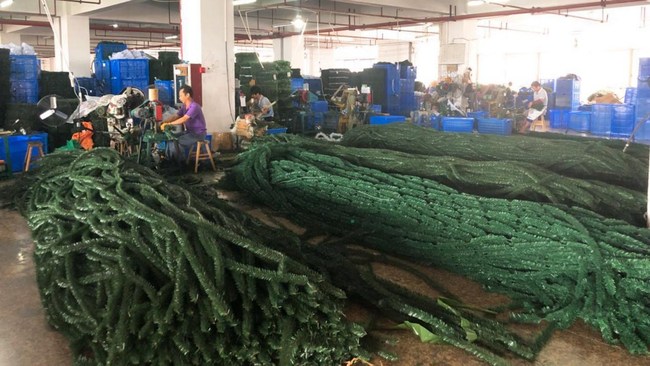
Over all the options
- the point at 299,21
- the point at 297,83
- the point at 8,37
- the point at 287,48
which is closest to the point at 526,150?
the point at 297,83

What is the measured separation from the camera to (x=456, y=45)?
16188 millimetres

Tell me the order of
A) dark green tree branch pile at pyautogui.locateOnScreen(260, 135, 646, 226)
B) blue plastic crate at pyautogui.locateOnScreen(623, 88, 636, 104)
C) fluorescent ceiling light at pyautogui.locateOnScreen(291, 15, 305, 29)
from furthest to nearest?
fluorescent ceiling light at pyautogui.locateOnScreen(291, 15, 305, 29), blue plastic crate at pyautogui.locateOnScreen(623, 88, 636, 104), dark green tree branch pile at pyautogui.locateOnScreen(260, 135, 646, 226)

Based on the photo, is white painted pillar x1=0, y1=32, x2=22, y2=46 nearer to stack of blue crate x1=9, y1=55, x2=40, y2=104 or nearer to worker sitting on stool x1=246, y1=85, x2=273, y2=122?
stack of blue crate x1=9, y1=55, x2=40, y2=104

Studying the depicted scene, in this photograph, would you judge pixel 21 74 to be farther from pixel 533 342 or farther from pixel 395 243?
pixel 533 342

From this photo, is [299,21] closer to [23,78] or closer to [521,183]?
[23,78]

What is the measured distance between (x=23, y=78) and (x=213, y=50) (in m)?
3.26

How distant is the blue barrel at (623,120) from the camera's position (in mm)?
12203

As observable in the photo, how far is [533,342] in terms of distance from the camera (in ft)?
10.4

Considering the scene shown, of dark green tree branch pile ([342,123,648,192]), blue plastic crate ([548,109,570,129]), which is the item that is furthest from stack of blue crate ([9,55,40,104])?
blue plastic crate ([548,109,570,129])

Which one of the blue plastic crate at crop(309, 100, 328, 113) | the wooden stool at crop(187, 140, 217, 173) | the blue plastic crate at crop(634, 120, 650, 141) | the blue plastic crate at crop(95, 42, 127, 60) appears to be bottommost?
the wooden stool at crop(187, 140, 217, 173)

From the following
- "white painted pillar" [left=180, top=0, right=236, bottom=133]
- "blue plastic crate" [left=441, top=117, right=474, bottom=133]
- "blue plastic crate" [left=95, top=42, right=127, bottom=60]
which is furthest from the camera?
"blue plastic crate" [left=95, top=42, right=127, bottom=60]

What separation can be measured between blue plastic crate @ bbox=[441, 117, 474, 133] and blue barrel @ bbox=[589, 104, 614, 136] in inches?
153

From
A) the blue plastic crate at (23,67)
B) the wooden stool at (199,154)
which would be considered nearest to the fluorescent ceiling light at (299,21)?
the wooden stool at (199,154)

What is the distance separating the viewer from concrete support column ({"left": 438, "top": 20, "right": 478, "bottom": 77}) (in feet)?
53.1
